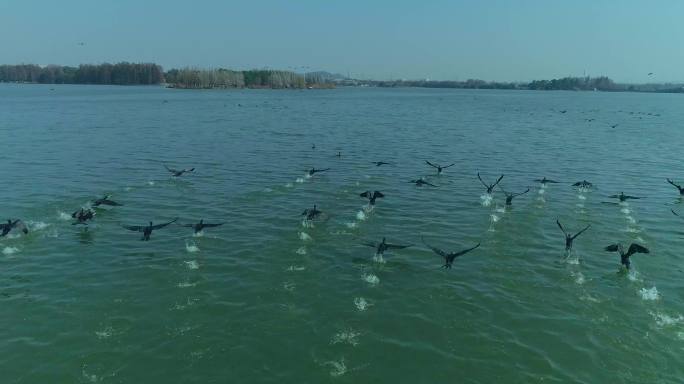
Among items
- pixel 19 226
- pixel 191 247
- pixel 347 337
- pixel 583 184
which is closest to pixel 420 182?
pixel 583 184

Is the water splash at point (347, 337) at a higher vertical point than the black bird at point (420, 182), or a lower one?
lower

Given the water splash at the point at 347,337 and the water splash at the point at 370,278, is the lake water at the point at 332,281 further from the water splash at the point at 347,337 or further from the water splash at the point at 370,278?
the water splash at the point at 370,278

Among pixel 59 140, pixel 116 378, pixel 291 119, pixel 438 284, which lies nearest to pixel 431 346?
pixel 438 284

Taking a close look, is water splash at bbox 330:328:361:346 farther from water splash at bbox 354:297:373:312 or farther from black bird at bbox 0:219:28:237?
black bird at bbox 0:219:28:237

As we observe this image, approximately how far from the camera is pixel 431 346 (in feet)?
61.1

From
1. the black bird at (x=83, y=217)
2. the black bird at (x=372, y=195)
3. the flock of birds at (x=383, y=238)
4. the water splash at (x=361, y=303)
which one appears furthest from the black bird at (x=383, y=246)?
the black bird at (x=83, y=217)

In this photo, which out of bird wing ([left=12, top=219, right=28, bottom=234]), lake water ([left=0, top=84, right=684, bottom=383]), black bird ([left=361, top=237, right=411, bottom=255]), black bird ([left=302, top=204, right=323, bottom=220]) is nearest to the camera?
lake water ([left=0, top=84, right=684, bottom=383])

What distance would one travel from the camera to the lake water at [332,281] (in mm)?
17516

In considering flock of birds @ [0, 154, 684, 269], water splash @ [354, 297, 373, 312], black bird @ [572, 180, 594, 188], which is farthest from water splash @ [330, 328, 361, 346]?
black bird @ [572, 180, 594, 188]

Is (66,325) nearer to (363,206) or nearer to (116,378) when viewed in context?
(116,378)

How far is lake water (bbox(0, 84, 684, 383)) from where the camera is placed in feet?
57.5

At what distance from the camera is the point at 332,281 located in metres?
23.5

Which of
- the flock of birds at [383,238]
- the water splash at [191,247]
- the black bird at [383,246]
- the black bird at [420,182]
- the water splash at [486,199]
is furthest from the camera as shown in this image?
the black bird at [420,182]

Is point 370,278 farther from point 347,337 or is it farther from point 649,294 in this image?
point 649,294
